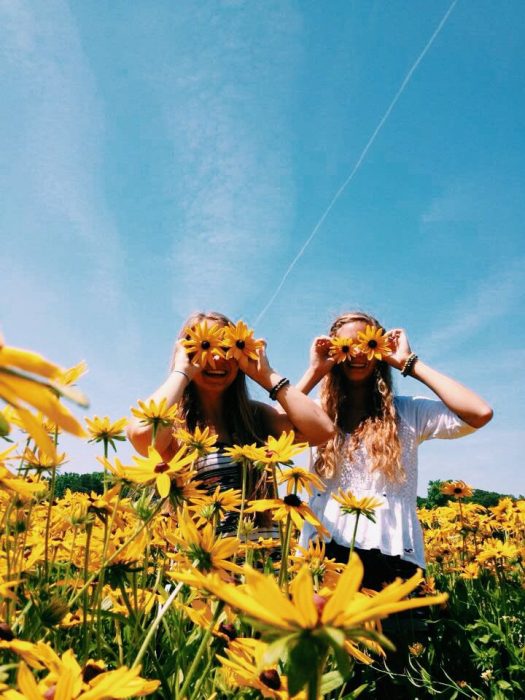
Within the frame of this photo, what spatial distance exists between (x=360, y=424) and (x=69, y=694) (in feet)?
10.6

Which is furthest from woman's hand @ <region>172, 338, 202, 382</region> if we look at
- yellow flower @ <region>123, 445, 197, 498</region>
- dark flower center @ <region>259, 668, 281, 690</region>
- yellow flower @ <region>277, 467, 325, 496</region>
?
dark flower center @ <region>259, 668, 281, 690</region>

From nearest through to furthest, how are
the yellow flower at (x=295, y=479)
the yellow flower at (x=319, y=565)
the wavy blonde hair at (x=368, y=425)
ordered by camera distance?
→ the yellow flower at (x=319, y=565)
the yellow flower at (x=295, y=479)
the wavy blonde hair at (x=368, y=425)

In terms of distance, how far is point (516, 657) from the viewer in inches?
101

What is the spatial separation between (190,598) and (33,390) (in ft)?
3.69

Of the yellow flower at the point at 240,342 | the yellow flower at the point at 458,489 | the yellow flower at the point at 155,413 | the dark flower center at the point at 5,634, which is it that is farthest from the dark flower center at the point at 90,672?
the yellow flower at the point at 458,489

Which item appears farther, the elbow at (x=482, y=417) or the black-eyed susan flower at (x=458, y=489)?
the black-eyed susan flower at (x=458, y=489)

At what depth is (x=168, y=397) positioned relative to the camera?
2668mm

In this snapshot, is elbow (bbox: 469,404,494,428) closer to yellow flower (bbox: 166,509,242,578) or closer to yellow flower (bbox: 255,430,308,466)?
yellow flower (bbox: 255,430,308,466)

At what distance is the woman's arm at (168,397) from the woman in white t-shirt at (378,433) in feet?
3.49

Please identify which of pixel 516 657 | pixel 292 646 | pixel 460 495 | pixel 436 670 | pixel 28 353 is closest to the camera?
pixel 28 353

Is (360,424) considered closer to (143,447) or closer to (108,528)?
(143,447)

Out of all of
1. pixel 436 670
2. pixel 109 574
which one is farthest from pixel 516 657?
pixel 109 574

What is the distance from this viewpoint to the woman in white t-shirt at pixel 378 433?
3197 millimetres

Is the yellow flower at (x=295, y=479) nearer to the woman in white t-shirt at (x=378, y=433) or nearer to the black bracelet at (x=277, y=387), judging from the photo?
the black bracelet at (x=277, y=387)
